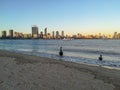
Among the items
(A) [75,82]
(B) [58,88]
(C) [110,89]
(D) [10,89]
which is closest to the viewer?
(D) [10,89]

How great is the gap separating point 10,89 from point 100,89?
435cm

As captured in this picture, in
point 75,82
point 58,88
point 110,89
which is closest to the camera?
point 58,88

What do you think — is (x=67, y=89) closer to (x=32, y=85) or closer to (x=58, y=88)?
(x=58, y=88)

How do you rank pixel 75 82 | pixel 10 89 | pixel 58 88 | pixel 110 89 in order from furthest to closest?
pixel 75 82 → pixel 110 89 → pixel 58 88 → pixel 10 89

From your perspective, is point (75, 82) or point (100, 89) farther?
point (75, 82)

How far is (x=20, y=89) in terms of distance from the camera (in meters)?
9.38

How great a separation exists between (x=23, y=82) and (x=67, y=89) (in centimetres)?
225

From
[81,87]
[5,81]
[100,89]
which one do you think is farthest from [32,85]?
[100,89]

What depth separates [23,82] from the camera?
10641 mm

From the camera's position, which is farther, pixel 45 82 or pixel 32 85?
pixel 45 82

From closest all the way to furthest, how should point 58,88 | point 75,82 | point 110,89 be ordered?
point 58,88 → point 110,89 → point 75,82

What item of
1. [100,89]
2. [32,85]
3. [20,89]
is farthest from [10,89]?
[100,89]

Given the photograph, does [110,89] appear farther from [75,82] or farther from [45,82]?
[45,82]

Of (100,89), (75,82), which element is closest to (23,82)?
(75,82)
